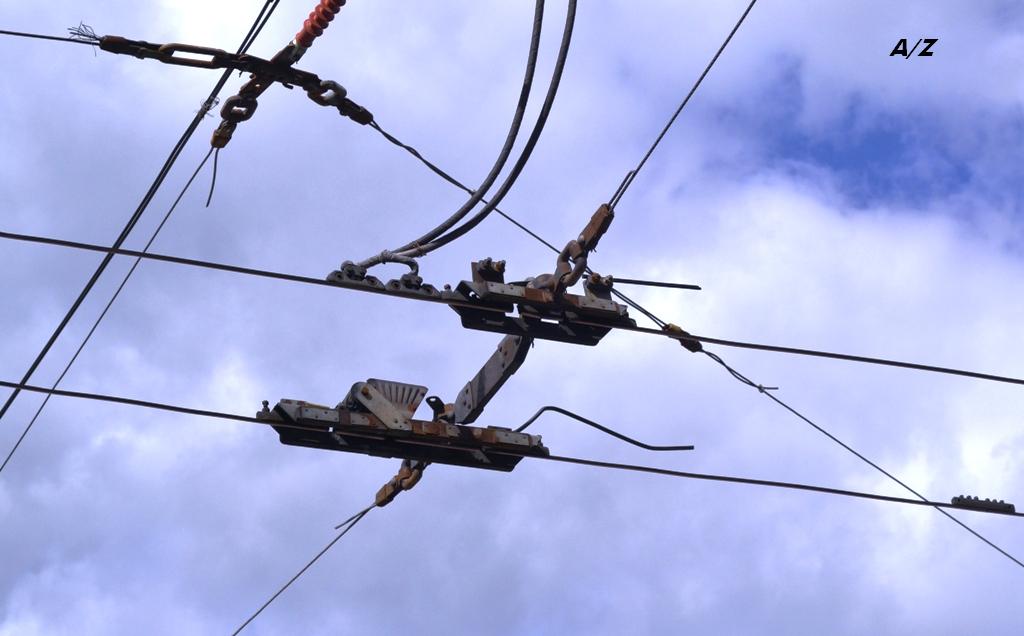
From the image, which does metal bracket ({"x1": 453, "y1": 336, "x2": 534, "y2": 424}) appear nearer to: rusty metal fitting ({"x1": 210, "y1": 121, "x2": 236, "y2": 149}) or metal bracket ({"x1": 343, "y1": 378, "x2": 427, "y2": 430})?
metal bracket ({"x1": 343, "y1": 378, "x2": 427, "y2": 430})

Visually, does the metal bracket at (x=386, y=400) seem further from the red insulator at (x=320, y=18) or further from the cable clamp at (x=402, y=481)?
the red insulator at (x=320, y=18)

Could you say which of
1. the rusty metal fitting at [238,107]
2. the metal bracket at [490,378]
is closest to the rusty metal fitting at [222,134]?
the rusty metal fitting at [238,107]

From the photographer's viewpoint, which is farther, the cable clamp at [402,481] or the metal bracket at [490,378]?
the cable clamp at [402,481]

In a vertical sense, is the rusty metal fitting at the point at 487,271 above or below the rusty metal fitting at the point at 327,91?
below

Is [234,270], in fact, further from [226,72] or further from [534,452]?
[534,452]

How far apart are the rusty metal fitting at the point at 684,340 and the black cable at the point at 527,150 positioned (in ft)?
4.51

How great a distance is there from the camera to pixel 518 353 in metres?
12.6

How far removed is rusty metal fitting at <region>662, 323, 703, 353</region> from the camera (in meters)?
12.6

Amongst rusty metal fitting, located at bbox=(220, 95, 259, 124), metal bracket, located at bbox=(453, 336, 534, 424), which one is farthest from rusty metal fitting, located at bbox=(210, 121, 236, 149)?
metal bracket, located at bbox=(453, 336, 534, 424)

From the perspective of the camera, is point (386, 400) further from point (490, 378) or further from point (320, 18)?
point (320, 18)

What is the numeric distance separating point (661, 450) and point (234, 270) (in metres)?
3.65

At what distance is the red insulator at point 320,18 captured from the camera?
11.6m

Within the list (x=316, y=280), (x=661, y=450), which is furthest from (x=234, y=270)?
(x=661, y=450)

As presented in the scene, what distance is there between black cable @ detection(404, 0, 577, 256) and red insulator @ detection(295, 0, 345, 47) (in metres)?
1.45
